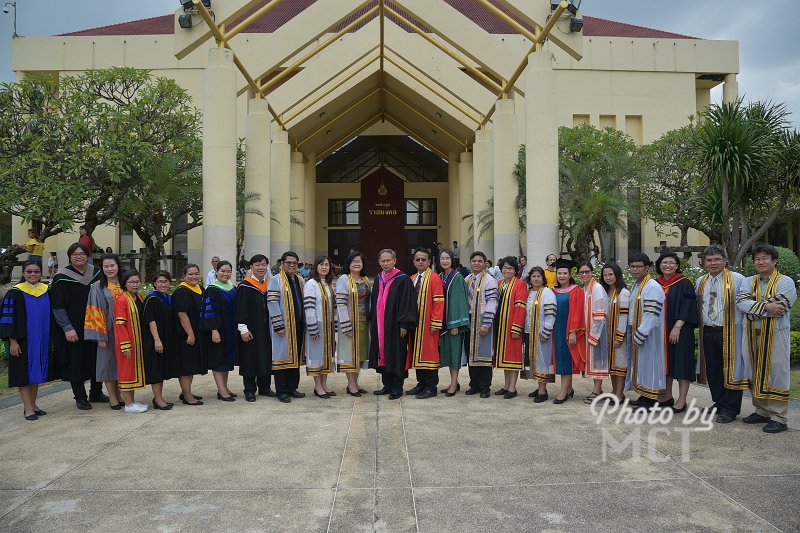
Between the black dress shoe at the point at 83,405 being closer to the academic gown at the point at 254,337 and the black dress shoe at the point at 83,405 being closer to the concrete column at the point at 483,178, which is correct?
the academic gown at the point at 254,337

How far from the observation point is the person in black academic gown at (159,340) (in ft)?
22.6

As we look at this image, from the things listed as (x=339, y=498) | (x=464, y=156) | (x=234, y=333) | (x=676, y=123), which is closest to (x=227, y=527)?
(x=339, y=498)

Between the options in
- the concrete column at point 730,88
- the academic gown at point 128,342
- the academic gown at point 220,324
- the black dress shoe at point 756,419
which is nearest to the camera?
the black dress shoe at point 756,419

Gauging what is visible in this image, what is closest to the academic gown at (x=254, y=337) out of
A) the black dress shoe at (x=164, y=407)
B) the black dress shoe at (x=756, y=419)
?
the black dress shoe at (x=164, y=407)

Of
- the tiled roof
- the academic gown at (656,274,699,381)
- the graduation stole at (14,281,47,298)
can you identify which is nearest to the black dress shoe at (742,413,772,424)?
the academic gown at (656,274,699,381)

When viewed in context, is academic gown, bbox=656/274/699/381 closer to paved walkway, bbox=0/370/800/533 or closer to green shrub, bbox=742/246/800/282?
paved walkway, bbox=0/370/800/533

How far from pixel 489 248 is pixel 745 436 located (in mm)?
19370

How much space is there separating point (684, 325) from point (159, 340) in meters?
5.45

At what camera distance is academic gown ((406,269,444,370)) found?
24.9 ft

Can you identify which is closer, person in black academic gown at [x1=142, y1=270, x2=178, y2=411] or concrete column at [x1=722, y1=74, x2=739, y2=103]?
person in black academic gown at [x1=142, y1=270, x2=178, y2=411]

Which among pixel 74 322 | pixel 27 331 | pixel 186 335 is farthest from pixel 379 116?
pixel 27 331

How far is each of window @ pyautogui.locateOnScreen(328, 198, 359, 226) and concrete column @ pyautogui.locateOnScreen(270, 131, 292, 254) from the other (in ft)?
50.5

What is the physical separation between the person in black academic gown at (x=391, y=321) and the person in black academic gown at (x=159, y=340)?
2.26m

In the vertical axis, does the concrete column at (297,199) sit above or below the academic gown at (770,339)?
above
